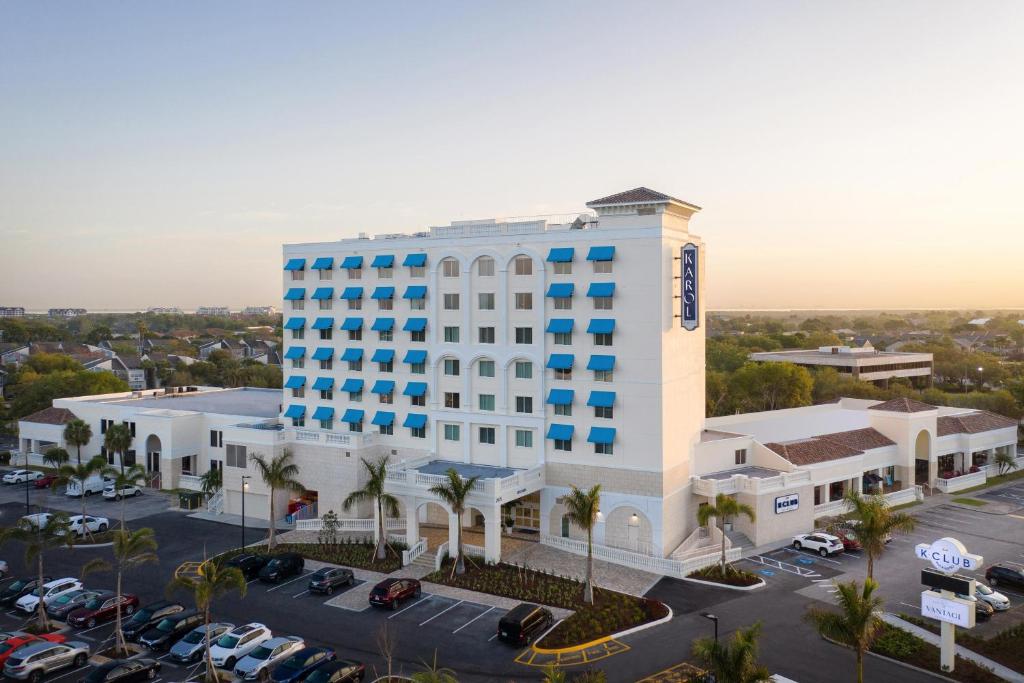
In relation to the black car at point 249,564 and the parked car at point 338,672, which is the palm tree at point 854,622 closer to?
the parked car at point 338,672

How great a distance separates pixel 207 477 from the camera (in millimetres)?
63812

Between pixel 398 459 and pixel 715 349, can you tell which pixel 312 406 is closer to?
pixel 398 459

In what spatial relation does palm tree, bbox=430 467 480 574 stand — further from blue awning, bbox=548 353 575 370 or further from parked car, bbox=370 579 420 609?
blue awning, bbox=548 353 575 370

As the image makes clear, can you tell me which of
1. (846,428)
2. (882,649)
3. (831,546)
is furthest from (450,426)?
(846,428)

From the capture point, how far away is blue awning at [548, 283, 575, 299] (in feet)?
167

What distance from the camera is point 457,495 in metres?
45.2

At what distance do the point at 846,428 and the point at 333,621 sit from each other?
162ft

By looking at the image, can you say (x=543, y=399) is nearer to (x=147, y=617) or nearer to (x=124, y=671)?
(x=147, y=617)

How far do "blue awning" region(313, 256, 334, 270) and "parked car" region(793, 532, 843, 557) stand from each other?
139 ft

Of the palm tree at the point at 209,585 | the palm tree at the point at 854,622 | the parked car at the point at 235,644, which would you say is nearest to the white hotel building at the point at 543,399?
the parked car at the point at 235,644

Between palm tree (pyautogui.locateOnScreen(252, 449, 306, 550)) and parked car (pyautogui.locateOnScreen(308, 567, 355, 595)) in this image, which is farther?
palm tree (pyautogui.locateOnScreen(252, 449, 306, 550))

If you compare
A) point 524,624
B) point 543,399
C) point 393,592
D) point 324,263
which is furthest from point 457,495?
point 324,263

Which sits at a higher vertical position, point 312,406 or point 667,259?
point 667,259

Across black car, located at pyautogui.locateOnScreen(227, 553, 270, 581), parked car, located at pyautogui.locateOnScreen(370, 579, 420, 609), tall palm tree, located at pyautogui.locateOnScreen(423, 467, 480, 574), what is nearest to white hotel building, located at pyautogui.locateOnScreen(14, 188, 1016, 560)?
tall palm tree, located at pyautogui.locateOnScreen(423, 467, 480, 574)
